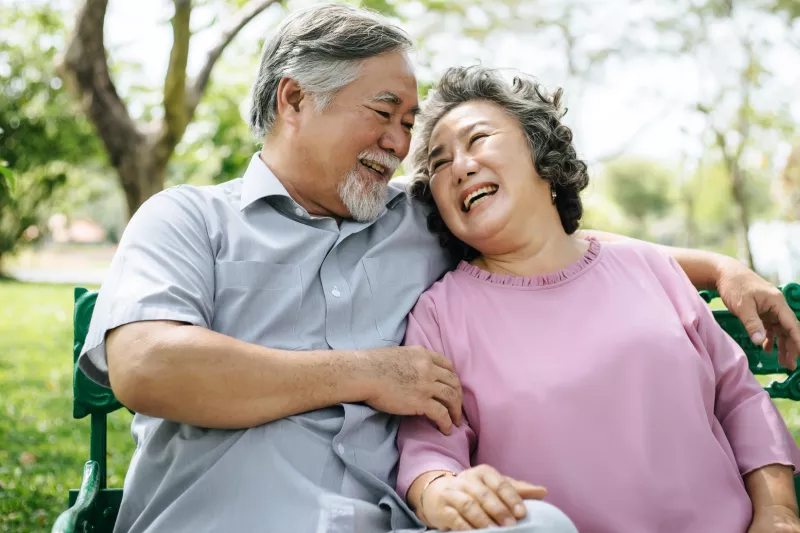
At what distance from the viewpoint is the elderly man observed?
6.63 feet

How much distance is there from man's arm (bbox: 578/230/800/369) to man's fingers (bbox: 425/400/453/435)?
0.93 meters

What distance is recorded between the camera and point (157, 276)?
2098 mm

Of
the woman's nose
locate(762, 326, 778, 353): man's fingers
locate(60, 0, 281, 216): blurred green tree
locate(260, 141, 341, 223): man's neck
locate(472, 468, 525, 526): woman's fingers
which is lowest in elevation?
locate(60, 0, 281, 216): blurred green tree

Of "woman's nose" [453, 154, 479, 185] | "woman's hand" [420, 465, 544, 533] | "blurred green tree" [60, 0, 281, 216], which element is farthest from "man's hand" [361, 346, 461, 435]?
"blurred green tree" [60, 0, 281, 216]

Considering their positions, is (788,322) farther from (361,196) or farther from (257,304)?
(257,304)

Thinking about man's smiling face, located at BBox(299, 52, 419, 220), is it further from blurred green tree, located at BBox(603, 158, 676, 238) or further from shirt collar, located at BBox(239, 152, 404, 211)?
blurred green tree, located at BBox(603, 158, 676, 238)

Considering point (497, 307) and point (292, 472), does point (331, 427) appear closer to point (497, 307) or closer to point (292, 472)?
point (292, 472)

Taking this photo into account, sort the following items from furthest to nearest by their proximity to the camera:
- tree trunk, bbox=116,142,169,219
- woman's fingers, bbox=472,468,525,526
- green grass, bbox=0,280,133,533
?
1. tree trunk, bbox=116,142,169,219
2. green grass, bbox=0,280,133,533
3. woman's fingers, bbox=472,468,525,526

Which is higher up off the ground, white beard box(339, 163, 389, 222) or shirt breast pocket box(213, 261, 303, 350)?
white beard box(339, 163, 389, 222)

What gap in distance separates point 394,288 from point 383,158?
1.52ft

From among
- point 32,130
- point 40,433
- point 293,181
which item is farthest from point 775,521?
point 32,130

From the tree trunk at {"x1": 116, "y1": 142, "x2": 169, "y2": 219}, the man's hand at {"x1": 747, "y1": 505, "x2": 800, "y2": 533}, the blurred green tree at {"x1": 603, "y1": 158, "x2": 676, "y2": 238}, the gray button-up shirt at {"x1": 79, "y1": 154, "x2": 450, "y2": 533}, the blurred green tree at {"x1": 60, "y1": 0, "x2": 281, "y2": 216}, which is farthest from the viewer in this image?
the blurred green tree at {"x1": 603, "y1": 158, "x2": 676, "y2": 238}

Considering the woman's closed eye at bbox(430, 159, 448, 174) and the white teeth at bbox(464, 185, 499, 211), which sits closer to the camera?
the white teeth at bbox(464, 185, 499, 211)

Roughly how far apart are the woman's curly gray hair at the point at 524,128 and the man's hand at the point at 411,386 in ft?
2.01
